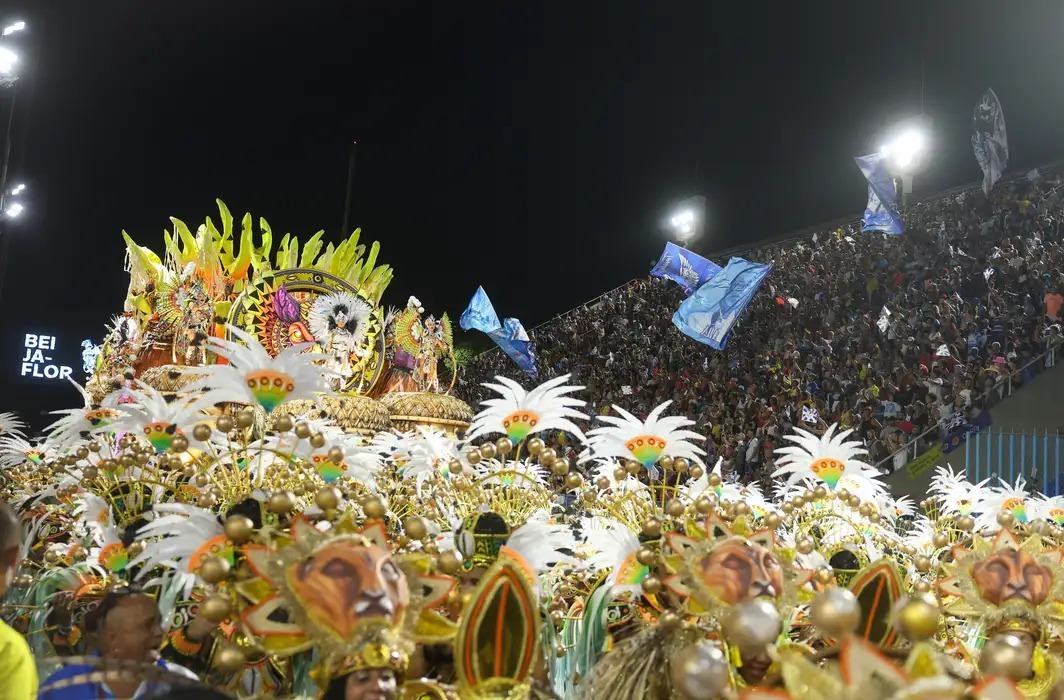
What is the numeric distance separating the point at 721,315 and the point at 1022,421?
11.0 ft

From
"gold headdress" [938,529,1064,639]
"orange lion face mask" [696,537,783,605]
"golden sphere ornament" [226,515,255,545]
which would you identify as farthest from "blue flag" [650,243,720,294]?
"golden sphere ornament" [226,515,255,545]

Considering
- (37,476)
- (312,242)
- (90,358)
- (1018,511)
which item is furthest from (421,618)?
(90,358)

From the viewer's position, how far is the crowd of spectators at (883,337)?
1105cm

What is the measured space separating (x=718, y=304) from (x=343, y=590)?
9201 mm

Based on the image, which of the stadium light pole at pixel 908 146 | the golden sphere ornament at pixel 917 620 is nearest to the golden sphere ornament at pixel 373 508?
the golden sphere ornament at pixel 917 620

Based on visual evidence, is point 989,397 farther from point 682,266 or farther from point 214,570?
point 214,570

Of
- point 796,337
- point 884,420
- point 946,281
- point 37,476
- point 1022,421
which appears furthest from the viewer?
point 796,337

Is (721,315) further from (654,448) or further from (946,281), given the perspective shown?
(654,448)

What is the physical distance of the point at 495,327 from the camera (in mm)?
13273

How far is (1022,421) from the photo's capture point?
10164 millimetres

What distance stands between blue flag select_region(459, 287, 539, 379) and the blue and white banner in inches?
250

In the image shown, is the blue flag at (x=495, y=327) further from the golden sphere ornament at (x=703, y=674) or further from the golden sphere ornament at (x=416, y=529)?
the golden sphere ornament at (x=703, y=674)

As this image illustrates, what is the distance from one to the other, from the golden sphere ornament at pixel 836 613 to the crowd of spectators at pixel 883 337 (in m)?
9.56

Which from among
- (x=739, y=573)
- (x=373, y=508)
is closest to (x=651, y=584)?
(x=739, y=573)
